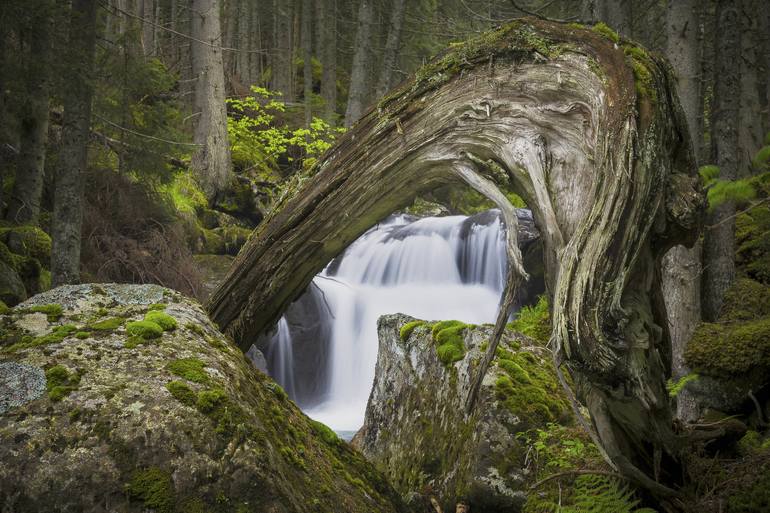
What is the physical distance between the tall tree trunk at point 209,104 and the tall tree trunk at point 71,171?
731 centimetres

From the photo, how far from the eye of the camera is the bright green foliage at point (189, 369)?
2900 millimetres

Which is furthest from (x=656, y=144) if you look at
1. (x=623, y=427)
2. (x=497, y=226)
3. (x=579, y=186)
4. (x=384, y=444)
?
(x=497, y=226)

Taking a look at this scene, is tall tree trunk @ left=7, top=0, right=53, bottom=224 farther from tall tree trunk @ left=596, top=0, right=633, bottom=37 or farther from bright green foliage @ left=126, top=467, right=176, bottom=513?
tall tree trunk @ left=596, top=0, right=633, bottom=37

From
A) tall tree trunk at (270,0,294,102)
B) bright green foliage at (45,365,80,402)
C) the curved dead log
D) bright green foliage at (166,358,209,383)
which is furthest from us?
tall tree trunk at (270,0,294,102)

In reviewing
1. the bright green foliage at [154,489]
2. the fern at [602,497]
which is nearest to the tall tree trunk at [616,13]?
the fern at [602,497]

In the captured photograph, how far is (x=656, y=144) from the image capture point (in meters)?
2.87

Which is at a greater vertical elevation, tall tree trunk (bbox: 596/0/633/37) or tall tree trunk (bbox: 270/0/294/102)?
tall tree trunk (bbox: 270/0/294/102)

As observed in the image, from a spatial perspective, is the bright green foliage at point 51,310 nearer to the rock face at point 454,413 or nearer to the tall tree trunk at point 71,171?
the rock face at point 454,413

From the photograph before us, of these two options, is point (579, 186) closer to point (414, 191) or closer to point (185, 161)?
point (414, 191)

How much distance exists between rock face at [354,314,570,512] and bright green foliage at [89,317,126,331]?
2.85 m

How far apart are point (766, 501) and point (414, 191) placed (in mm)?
2611

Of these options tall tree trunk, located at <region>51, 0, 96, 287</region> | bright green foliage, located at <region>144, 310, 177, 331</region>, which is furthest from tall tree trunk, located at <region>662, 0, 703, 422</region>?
tall tree trunk, located at <region>51, 0, 96, 287</region>

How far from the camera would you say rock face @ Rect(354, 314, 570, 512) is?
4727 mm

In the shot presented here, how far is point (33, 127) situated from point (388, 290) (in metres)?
8.50
